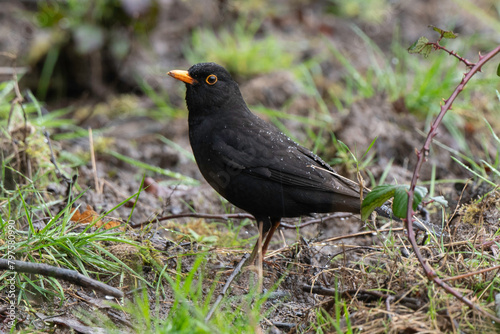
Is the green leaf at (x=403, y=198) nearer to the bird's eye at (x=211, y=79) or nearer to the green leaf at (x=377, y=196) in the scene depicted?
the green leaf at (x=377, y=196)

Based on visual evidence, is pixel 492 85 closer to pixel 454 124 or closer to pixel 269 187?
pixel 454 124

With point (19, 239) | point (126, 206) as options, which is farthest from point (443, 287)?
point (126, 206)

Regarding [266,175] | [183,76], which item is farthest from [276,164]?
[183,76]

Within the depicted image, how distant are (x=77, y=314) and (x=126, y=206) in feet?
5.67

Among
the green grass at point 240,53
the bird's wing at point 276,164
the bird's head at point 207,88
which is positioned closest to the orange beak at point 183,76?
the bird's head at point 207,88

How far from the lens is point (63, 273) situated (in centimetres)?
261

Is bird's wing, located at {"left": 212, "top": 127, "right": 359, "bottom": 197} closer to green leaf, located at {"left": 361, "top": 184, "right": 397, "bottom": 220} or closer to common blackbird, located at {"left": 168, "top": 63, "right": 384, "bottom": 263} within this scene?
common blackbird, located at {"left": 168, "top": 63, "right": 384, "bottom": 263}

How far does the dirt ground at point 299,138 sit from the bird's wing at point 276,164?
382mm

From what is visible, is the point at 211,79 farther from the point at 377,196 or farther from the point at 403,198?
the point at 403,198

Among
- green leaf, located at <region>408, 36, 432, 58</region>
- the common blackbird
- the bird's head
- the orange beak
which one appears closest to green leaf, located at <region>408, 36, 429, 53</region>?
green leaf, located at <region>408, 36, 432, 58</region>

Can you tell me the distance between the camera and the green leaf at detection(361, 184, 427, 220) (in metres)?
2.54

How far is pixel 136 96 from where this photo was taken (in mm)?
7262

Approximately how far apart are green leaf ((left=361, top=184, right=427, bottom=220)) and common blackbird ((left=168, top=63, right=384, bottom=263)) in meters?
0.78

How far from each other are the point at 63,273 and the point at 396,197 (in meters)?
1.59
